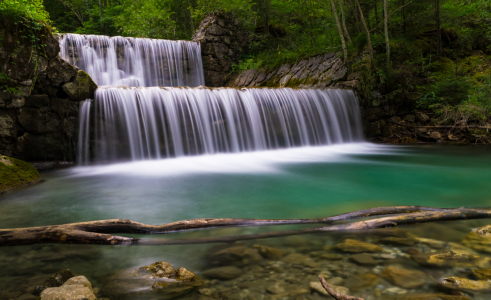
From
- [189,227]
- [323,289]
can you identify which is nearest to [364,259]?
[323,289]

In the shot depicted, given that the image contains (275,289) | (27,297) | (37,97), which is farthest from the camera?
(37,97)

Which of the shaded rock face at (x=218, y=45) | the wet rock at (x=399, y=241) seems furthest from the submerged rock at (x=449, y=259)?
the shaded rock face at (x=218, y=45)

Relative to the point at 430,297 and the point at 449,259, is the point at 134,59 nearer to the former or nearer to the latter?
the point at 449,259

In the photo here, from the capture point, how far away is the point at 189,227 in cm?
322

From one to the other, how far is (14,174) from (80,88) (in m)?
3.35

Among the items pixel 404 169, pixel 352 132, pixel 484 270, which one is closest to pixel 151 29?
pixel 352 132

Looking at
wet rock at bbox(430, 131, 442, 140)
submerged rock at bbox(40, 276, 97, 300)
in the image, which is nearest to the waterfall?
wet rock at bbox(430, 131, 442, 140)

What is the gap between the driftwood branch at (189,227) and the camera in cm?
290

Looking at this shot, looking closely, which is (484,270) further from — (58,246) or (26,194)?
(26,194)

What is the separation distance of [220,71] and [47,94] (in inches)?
407

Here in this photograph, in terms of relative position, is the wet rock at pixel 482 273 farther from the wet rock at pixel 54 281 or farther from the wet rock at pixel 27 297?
the wet rock at pixel 27 297

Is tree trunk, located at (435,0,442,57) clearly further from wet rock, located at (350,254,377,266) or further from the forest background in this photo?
wet rock, located at (350,254,377,266)

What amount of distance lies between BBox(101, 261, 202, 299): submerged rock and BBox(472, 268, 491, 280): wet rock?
2.11m

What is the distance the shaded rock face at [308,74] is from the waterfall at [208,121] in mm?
1502
